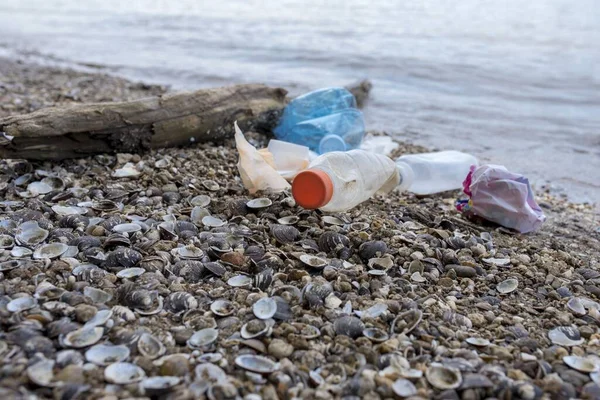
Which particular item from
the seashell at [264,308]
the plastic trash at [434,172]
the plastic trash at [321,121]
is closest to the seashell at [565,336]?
the seashell at [264,308]

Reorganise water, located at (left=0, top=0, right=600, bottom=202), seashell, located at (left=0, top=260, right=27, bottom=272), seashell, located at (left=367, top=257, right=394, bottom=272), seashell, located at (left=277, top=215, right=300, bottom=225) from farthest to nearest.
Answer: water, located at (left=0, top=0, right=600, bottom=202)
seashell, located at (left=277, top=215, right=300, bottom=225)
seashell, located at (left=367, top=257, right=394, bottom=272)
seashell, located at (left=0, top=260, right=27, bottom=272)

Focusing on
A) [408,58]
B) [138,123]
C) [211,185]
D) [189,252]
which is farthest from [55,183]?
[408,58]

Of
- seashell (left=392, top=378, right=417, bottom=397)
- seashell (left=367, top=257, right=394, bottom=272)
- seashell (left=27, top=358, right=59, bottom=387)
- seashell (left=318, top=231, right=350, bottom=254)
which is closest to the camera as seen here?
seashell (left=27, top=358, right=59, bottom=387)

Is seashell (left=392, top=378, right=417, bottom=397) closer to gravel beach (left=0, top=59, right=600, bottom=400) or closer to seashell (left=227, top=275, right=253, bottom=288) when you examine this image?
gravel beach (left=0, top=59, right=600, bottom=400)

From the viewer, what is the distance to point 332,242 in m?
2.89

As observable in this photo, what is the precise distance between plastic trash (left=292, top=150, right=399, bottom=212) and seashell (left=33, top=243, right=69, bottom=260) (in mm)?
1192

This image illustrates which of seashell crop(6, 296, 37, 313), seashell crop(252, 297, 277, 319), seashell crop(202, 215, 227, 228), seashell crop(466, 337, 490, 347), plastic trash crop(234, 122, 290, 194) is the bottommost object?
seashell crop(466, 337, 490, 347)

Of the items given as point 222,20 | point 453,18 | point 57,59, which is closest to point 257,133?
point 57,59

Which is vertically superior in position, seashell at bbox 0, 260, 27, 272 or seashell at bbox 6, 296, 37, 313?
seashell at bbox 6, 296, 37, 313

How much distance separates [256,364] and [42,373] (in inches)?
26.0

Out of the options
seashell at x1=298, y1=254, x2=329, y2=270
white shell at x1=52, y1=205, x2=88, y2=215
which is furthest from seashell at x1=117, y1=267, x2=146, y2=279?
white shell at x1=52, y1=205, x2=88, y2=215

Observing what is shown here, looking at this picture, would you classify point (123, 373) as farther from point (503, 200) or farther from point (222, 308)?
point (503, 200)

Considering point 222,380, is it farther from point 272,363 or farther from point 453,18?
point 453,18

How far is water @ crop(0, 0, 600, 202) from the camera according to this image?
6.86 metres
